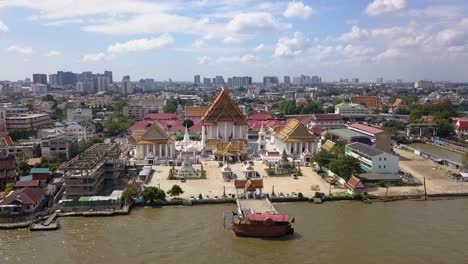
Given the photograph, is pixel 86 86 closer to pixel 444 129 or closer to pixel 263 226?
pixel 444 129

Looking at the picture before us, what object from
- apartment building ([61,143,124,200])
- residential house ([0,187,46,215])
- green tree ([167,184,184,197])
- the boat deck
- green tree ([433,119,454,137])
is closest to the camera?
the boat deck

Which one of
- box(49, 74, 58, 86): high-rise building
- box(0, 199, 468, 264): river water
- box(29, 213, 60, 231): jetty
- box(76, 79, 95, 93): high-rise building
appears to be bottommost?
box(0, 199, 468, 264): river water

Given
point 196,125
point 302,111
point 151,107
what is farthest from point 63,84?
point 196,125

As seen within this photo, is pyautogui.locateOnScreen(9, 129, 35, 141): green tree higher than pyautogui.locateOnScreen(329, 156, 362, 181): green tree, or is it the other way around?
pyautogui.locateOnScreen(9, 129, 35, 141): green tree

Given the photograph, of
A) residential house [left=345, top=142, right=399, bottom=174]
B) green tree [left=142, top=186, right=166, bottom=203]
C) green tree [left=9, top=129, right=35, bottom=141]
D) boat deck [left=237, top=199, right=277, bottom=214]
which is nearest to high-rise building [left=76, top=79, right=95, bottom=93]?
green tree [left=9, top=129, right=35, bottom=141]

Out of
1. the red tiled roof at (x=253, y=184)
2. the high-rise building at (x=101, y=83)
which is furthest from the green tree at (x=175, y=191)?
the high-rise building at (x=101, y=83)

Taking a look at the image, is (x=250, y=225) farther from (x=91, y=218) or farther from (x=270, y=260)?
(x=91, y=218)

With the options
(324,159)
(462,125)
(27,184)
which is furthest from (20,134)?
(462,125)

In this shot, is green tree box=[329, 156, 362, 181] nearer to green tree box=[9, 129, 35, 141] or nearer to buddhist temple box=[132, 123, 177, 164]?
buddhist temple box=[132, 123, 177, 164]

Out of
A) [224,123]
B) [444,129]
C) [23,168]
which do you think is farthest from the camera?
[444,129]
